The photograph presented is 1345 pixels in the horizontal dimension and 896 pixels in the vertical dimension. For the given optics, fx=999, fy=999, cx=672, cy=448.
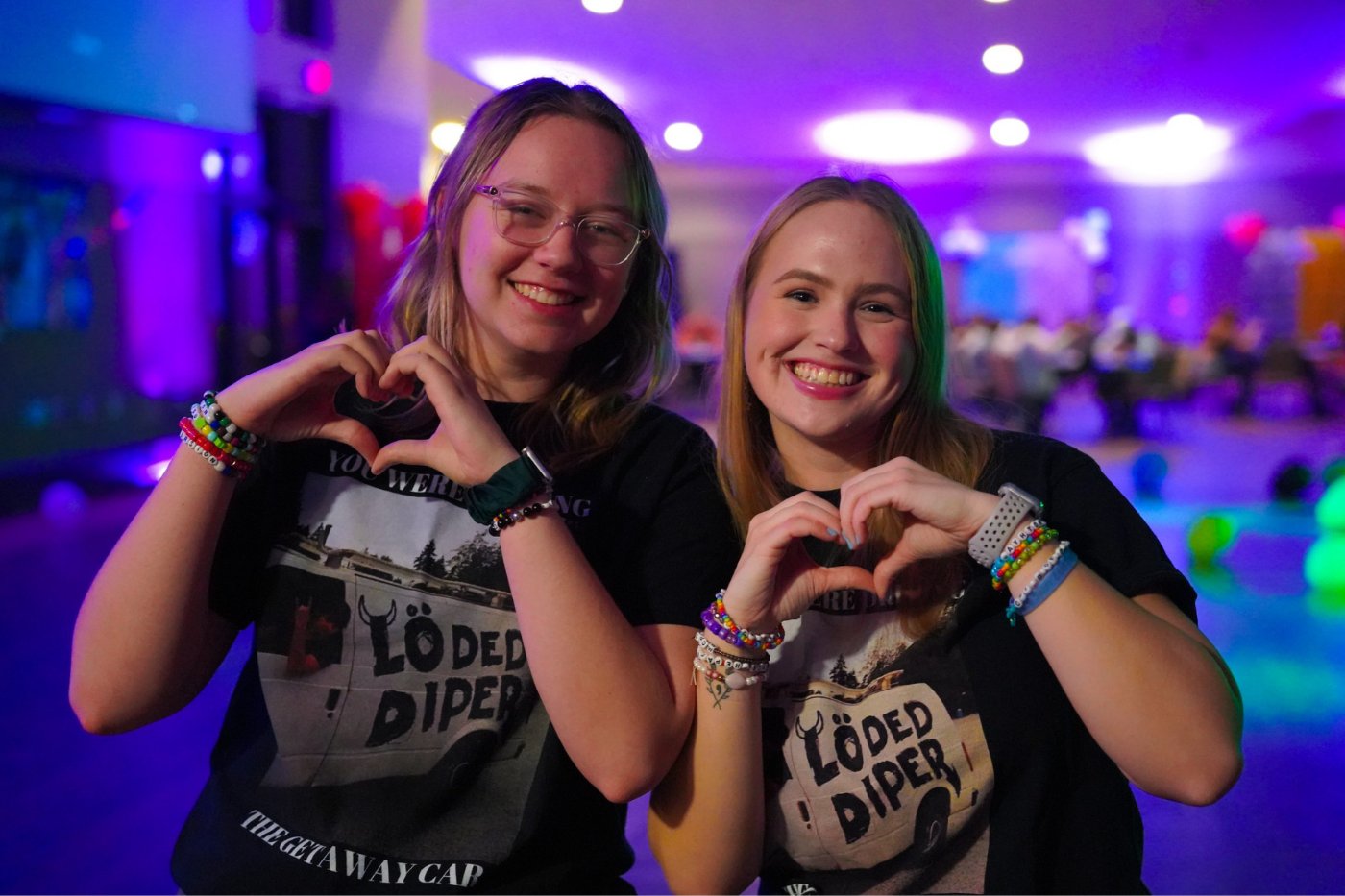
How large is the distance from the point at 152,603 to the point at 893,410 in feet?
3.15

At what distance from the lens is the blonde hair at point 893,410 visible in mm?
1321

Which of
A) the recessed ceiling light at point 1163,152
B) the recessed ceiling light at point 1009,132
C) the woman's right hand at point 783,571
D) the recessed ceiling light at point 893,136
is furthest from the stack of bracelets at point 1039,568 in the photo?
the recessed ceiling light at point 1163,152

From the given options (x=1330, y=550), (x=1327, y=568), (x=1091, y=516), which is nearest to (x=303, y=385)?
(x=1091, y=516)

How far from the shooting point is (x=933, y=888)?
1176 millimetres

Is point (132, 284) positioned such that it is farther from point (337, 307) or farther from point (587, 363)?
point (587, 363)

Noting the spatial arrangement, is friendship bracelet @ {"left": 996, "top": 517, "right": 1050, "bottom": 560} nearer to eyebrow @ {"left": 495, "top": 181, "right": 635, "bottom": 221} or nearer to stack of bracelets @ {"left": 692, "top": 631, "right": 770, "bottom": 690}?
stack of bracelets @ {"left": 692, "top": 631, "right": 770, "bottom": 690}

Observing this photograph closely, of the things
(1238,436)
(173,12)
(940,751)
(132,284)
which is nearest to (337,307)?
(132,284)

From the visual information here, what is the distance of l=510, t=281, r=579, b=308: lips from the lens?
125cm

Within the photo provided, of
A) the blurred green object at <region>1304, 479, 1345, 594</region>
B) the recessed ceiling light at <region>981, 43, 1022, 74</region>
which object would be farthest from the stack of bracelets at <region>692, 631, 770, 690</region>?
the recessed ceiling light at <region>981, 43, 1022, 74</region>

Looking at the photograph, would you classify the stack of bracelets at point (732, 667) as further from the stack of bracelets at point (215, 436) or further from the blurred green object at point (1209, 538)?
the blurred green object at point (1209, 538)

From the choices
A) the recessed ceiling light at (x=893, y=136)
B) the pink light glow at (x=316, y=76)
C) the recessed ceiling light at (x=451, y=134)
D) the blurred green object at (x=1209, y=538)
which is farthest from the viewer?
the recessed ceiling light at (x=893, y=136)

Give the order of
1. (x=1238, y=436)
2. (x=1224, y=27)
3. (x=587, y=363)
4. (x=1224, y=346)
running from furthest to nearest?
1. (x=1224, y=346)
2. (x=1238, y=436)
3. (x=1224, y=27)
4. (x=587, y=363)

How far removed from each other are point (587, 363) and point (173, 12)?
5.80 meters

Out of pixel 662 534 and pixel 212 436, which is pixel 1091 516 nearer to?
pixel 662 534
